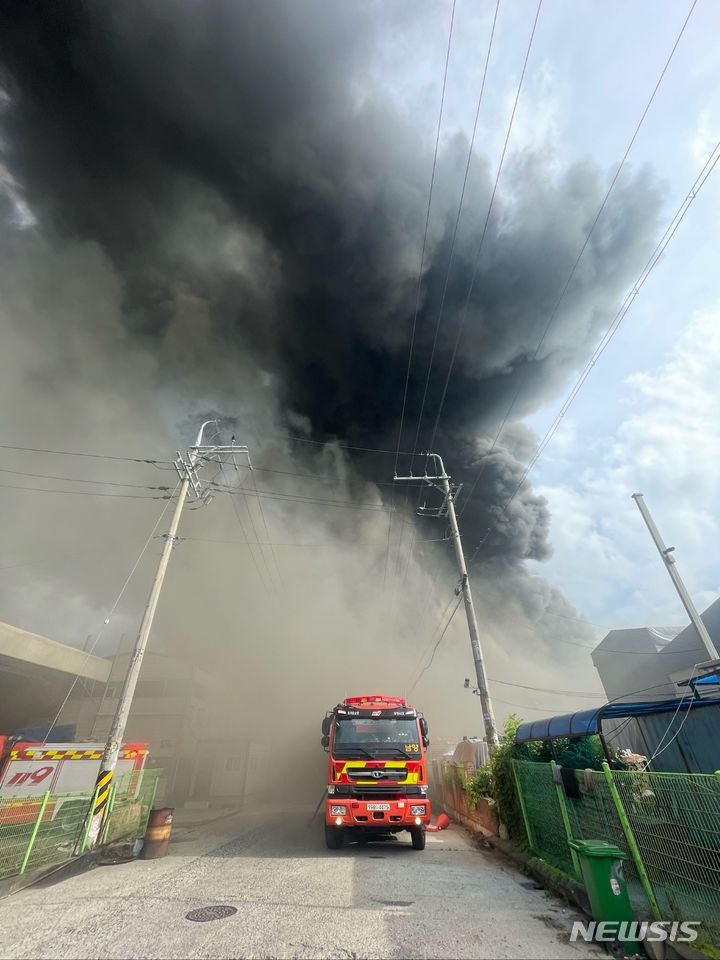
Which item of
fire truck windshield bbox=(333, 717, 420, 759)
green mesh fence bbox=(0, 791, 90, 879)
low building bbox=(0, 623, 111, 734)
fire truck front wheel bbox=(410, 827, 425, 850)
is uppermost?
low building bbox=(0, 623, 111, 734)

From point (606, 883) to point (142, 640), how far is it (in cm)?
1078

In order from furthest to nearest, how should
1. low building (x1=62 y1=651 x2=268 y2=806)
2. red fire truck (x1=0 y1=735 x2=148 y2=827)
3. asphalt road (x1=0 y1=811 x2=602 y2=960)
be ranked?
low building (x1=62 y1=651 x2=268 y2=806) < red fire truck (x1=0 y1=735 x2=148 y2=827) < asphalt road (x1=0 y1=811 x2=602 y2=960)

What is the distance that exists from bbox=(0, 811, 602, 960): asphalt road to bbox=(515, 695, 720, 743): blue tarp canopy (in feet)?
7.57

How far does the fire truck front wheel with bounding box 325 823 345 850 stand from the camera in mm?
9023

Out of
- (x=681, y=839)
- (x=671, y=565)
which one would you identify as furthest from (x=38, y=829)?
(x=671, y=565)

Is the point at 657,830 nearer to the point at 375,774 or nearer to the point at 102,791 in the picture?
the point at 375,774

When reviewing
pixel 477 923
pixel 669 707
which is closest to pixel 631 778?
pixel 477 923

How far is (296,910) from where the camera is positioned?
200 inches

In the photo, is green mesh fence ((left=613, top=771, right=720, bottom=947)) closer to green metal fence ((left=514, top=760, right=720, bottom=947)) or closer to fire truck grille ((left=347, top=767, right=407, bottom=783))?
green metal fence ((left=514, top=760, right=720, bottom=947))

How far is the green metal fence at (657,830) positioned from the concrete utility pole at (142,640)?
893 cm

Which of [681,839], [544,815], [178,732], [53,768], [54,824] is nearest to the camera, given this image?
[681,839]

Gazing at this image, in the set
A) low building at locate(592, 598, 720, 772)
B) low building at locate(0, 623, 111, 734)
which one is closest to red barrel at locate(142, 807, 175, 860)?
low building at locate(592, 598, 720, 772)

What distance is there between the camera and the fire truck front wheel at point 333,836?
902 centimetres

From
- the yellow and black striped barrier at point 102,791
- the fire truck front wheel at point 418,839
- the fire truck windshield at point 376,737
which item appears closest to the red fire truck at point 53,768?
the yellow and black striped barrier at point 102,791
